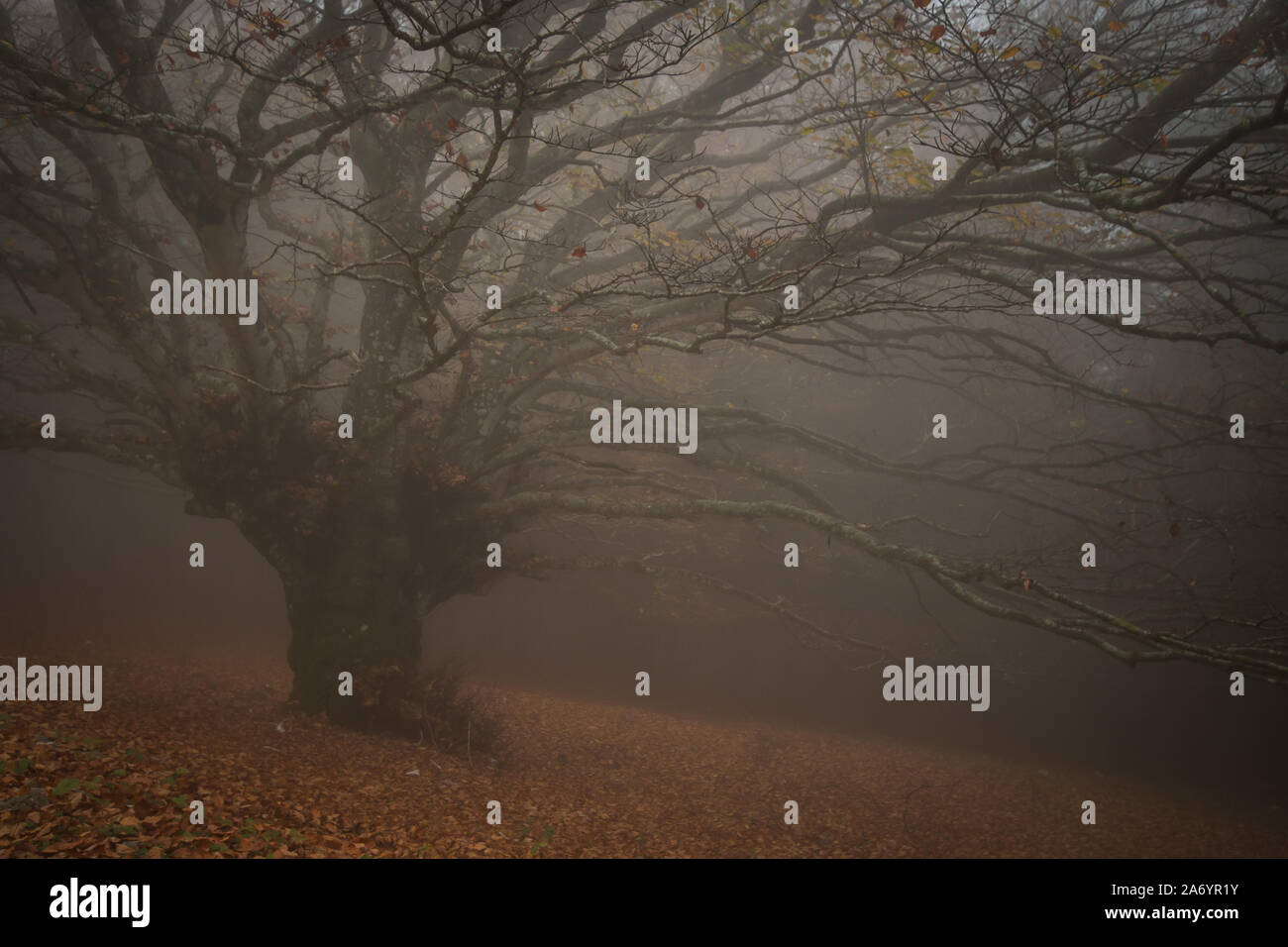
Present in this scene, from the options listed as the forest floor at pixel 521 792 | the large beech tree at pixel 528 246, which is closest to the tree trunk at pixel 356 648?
the large beech tree at pixel 528 246

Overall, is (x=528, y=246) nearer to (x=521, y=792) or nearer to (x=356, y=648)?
(x=356, y=648)

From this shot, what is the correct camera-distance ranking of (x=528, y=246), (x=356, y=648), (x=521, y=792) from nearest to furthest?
1. (x=521, y=792)
2. (x=356, y=648)
3. (x=528, y=246)

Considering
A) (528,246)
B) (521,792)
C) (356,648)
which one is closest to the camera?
(521,792)

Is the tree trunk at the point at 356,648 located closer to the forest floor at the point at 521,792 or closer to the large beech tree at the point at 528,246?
the large beech tree at the point at 528,246

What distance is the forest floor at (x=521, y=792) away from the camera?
500 cm

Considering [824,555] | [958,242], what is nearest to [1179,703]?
[824,555]

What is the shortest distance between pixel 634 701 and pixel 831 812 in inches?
410

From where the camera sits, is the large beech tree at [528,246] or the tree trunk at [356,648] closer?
the large beech tree at [528,246]

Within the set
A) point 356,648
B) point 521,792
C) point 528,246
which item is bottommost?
point 521,792

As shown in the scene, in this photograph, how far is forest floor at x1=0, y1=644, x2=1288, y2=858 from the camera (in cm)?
500

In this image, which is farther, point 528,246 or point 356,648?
point 528,246

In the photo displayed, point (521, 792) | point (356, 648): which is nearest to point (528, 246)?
point (356, 648)

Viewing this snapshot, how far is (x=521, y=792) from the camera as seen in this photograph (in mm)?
7777

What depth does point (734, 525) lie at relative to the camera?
2100 cm
